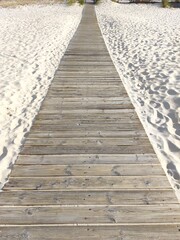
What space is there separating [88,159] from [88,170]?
28 cm

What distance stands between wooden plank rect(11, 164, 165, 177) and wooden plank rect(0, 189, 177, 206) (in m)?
0.36

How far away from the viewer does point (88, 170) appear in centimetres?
385

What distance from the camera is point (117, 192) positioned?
342cm

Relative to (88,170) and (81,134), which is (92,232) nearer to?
(88,170)

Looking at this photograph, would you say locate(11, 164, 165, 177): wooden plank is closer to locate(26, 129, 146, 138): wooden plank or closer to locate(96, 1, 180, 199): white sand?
locate(96, 1, 180, 199): white sand

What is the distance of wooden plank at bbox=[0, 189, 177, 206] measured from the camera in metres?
3.25

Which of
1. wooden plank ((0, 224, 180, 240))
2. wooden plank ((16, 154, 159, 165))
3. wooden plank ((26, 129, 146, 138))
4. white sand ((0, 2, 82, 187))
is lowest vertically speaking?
white sand ((0, 2, 82, 187))

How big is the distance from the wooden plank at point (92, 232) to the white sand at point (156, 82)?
2.26ft

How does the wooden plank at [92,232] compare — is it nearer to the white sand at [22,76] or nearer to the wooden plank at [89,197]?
the wooden plank at [89,197]

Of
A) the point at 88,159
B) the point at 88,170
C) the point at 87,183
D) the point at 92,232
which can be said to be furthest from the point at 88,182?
the point at 92,232

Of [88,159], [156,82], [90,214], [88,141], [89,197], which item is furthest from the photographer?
[156,82]

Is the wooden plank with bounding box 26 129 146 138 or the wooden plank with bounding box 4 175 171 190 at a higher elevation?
the wooden plank with bounding box 4 175 171 190

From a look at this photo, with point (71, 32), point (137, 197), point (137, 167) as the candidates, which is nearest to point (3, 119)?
point (137, 167)

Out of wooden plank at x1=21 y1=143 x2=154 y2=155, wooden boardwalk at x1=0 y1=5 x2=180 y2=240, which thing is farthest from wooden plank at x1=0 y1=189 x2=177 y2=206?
wooden plank at x1=21 y1=143 x2=154 y2=155
